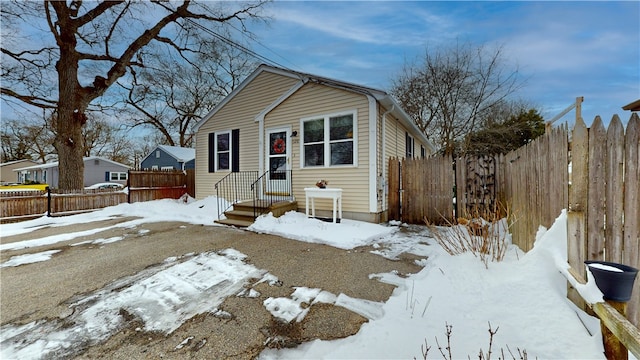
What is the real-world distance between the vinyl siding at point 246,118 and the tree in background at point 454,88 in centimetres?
1088

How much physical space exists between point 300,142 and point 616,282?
274 inches

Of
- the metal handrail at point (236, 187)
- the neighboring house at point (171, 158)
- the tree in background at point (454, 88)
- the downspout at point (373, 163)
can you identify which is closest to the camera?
the downspout at point (373, 163)

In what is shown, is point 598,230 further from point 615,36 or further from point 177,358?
point 615,36

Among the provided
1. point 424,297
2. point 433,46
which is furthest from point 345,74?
point 424,297

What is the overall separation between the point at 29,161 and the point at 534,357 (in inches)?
1912

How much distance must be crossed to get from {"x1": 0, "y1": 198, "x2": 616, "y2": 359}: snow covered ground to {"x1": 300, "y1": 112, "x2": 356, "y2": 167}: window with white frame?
12.7ft

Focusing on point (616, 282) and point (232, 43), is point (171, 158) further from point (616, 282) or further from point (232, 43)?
point (616, 282)

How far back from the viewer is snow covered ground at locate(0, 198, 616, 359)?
6.29ft

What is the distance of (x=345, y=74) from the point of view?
50.6 ft

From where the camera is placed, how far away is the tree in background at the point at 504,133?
50.8 feet

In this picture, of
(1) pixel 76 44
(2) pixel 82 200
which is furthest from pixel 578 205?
(1) pixel 76 44

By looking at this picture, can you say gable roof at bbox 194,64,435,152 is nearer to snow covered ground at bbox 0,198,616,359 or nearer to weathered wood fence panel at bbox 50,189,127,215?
snow covered ground at bbox 0,198,616,359

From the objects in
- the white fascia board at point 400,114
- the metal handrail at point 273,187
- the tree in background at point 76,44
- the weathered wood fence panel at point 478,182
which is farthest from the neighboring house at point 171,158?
the weathered wood fence panel at point 478,182

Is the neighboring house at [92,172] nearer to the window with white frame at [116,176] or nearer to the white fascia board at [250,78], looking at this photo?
the window with white frame at [116,176]
